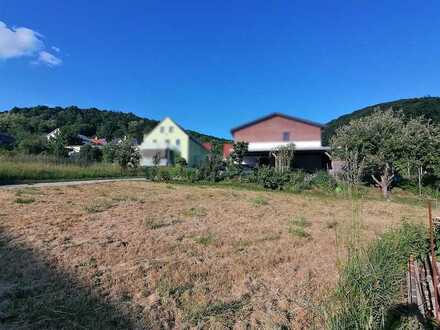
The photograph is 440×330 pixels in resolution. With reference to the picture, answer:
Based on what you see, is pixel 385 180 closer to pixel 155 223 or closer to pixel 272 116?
pixel 155 223

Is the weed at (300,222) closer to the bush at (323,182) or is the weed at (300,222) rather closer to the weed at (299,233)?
the weed at (299,233)

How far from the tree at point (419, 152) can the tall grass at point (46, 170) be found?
15.7 m

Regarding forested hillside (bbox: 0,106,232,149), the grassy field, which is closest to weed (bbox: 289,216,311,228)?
the grassy field

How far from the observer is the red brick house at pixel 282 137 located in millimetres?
24109

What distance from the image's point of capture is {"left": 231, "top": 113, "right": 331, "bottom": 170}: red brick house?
2411cm

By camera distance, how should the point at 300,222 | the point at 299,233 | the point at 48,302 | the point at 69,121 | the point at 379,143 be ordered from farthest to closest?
1. the point at 69,121
2. the point at 379,143
3. the point at 300,222
4. the point at 299,233
5. the point at 48,302

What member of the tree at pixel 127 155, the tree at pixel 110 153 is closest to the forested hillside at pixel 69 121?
the tree at pixel 110 153

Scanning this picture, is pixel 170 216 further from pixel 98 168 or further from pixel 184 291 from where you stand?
pixel 98 168

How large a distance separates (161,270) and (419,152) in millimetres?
15188

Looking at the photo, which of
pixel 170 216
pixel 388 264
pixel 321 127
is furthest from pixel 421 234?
pixel 321 127

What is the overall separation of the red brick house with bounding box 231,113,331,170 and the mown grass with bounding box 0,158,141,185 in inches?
420

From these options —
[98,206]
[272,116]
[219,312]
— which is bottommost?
[219,312]

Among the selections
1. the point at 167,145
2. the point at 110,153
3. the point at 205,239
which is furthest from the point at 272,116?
the point at 205,239

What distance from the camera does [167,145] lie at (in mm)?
25000
